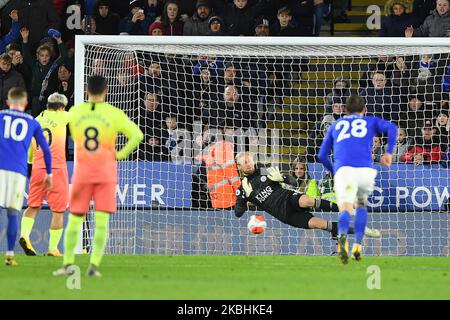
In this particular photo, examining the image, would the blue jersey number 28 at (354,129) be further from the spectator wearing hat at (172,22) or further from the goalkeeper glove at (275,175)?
the spectator wearing hat at (172,22)

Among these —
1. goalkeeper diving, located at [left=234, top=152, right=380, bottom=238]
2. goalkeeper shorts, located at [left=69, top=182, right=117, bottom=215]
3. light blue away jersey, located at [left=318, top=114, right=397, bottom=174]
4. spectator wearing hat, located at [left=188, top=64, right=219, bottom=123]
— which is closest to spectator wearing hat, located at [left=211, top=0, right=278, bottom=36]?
spectator wearing hat, located at [left=188, top=64, right=219, bottom=123]

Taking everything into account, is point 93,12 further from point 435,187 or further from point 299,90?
point 435,187

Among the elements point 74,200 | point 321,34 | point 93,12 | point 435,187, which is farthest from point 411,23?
point 74,200

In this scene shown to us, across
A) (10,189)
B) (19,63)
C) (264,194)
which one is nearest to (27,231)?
(10,189)

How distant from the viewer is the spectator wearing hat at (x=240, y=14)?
20.5m

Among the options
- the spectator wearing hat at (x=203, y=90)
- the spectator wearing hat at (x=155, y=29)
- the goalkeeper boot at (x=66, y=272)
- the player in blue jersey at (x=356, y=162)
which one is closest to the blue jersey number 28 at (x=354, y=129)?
the player in blue jersey at (x=356, y=162)

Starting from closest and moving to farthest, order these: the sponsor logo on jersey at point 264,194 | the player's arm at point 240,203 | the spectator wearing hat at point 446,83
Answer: the player's arm at point 240,203 → the sponsor logo on jersey at point 264,194 → the spectator wearing hat at point 446,83

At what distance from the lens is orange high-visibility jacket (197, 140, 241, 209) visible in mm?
Answer: 18000

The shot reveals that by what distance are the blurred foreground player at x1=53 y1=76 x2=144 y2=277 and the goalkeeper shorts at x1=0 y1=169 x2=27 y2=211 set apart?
1.71 metres

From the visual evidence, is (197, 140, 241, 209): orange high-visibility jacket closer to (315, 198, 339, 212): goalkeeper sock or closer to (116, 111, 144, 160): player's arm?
(315, 198, 339, 212): goalkeeper sock

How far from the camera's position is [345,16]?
72.7ft

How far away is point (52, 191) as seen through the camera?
15.8 m

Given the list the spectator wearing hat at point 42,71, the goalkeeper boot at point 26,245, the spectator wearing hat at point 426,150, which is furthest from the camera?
the spectator wearing hat at point 42,71

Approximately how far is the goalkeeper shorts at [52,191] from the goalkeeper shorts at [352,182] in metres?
3.99
